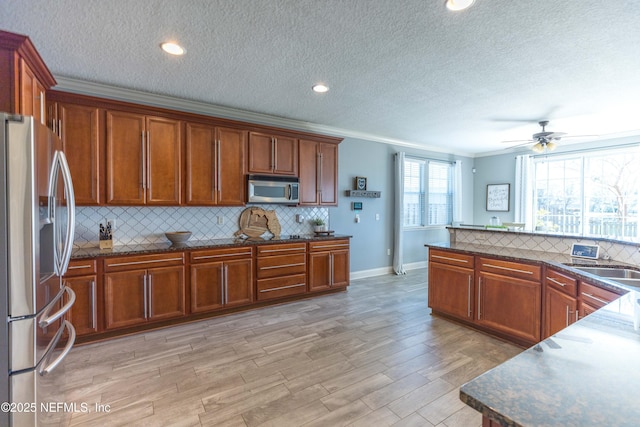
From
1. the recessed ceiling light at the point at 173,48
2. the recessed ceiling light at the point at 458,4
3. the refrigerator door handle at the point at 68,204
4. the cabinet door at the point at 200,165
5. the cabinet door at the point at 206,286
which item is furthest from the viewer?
the cabinet door at the point at 200,165

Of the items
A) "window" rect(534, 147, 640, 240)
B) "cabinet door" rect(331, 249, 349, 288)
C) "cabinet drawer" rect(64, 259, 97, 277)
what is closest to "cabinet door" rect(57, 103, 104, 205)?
"cabinet drawer" rect(64, 259, 97, 277)

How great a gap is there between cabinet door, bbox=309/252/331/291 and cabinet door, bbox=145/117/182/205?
2.02 metres

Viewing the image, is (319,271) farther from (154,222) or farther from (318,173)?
(154,222)

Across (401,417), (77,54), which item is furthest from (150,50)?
(401,417)

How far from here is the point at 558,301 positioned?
2518 millimetres

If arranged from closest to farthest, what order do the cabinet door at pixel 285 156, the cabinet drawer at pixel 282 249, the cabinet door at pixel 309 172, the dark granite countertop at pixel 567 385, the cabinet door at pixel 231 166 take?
the dark granite countertop at pixel 567 385 < the cabinet door at pixel 231 166 < the cabinet drawer at pixel 282 249 < the cabinet door at pixel 285 156 < the cabinet door at pixel 309 172

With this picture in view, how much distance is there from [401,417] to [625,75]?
375 cm

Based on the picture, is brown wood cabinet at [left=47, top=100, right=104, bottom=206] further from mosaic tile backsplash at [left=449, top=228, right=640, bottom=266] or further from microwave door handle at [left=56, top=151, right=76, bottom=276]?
mosaic tile backsplash at [left=449, top=228, right=640, bottom=266]

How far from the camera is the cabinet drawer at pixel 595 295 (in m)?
1.97

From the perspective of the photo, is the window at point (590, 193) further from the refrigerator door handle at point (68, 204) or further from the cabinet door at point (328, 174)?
the refrigerator door handle at point (68, 204)

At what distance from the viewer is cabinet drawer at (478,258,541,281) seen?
9.11ft

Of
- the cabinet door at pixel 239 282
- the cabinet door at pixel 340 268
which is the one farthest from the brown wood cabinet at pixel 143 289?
the cabinet door at pixel 340 268

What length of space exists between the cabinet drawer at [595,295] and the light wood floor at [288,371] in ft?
2.97

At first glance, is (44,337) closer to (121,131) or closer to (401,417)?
(401,417)
